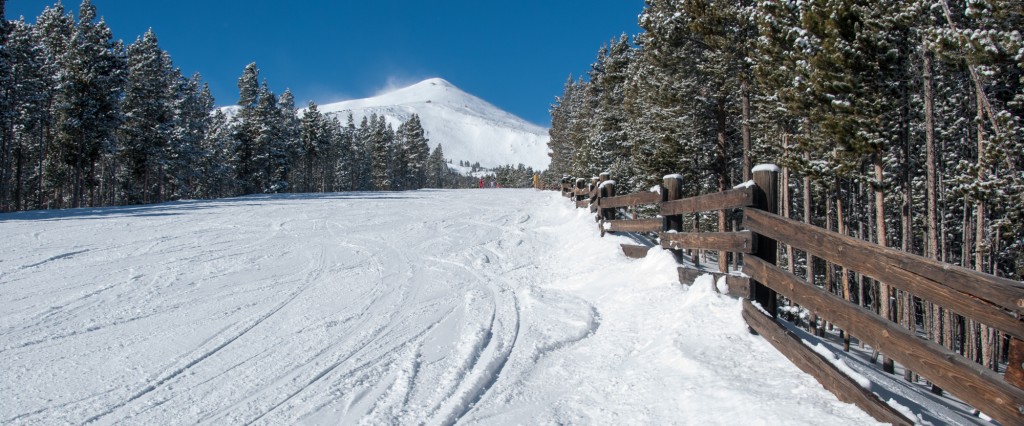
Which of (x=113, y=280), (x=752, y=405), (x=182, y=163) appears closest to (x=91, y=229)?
(x=113, y=280)

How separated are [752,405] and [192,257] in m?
9.18

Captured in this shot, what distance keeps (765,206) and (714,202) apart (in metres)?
1.01

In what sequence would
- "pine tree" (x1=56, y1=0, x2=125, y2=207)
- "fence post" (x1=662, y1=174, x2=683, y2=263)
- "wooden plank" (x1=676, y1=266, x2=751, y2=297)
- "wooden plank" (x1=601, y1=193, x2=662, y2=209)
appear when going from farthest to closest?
"pine tree" (x1=56, y1=0, x2=125, y2=207) < "wooden plank" (x1=601, y1=193, x2=662, y2=209) < "fence post" (x1=662, y1=174, x2=683, y2=263) < "wooden plank" (x1=676, y1=266, x2=751, y2=297)

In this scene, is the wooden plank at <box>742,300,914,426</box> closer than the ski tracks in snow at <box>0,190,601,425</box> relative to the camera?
Yes

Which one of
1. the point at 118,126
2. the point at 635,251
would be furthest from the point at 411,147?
the point at 635,251

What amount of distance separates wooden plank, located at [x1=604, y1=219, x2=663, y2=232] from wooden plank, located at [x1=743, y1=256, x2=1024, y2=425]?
447 cm

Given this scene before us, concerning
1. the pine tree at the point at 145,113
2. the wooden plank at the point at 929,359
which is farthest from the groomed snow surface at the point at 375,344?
the pine tree at the point at 145,113

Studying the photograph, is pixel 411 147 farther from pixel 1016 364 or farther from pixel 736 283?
pixel 1016 364

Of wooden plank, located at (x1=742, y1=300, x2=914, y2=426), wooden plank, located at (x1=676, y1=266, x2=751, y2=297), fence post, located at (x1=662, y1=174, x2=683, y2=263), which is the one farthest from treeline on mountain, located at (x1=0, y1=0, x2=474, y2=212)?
wooden plank, located at (x1=742, y1=300, x2=914, y2=426)

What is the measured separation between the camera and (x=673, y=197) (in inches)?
273

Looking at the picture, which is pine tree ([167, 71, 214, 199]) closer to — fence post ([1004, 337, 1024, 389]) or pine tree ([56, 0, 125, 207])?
pine tree ([56, 0, 125, 207])

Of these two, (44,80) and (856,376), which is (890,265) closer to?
(856,376)

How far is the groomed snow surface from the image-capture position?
3.31 m

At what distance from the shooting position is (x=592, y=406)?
11.4 ft
